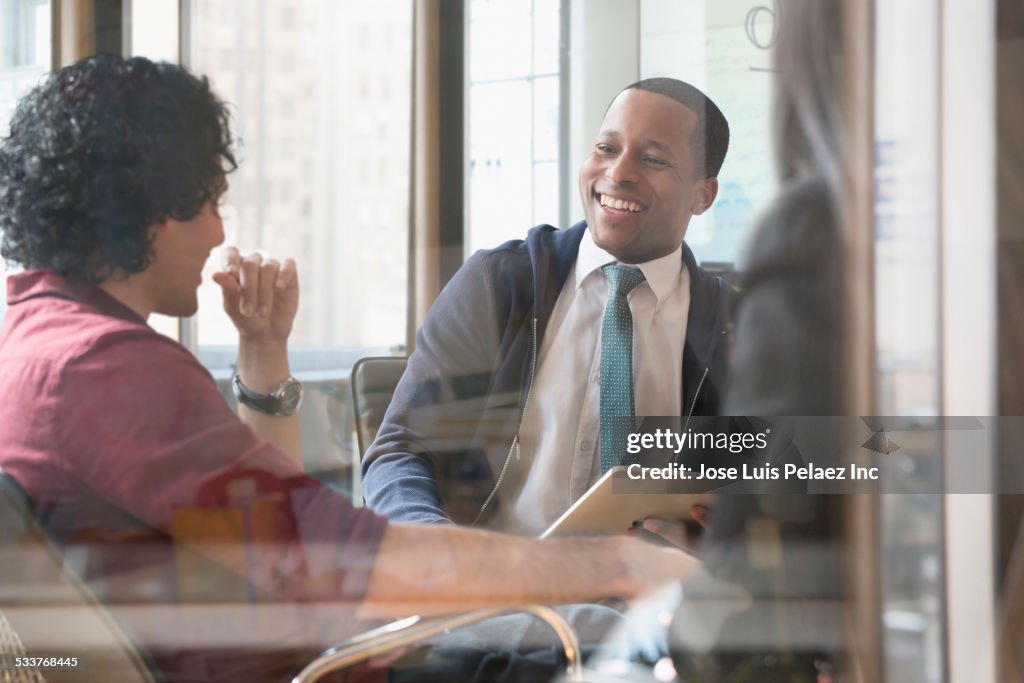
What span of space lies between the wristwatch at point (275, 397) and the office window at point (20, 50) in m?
0.36

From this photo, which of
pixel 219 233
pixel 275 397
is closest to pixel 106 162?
pixel 219 233

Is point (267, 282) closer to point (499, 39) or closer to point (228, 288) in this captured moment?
point (228, 288)

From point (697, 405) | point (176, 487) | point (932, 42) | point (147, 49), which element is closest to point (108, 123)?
point (147, 49)

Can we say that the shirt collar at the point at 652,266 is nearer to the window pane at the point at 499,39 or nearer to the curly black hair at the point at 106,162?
the window pane at the point at 499,39

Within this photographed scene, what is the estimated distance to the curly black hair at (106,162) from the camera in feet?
3.81

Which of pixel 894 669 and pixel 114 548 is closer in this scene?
pixel 114 548

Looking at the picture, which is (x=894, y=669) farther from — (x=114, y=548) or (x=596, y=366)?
(x=114, y=548)

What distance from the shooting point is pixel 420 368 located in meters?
1.22

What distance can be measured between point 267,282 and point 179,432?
9.1 inches

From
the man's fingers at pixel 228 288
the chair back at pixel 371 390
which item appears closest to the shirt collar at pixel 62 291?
the man's fingers at pixel 228 288

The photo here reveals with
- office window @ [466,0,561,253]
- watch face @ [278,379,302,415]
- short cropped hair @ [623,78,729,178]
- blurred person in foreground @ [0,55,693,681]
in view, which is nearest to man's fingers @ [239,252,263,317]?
blurred person in foreground @ [0,55,693,681]

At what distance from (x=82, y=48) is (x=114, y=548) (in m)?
0.69

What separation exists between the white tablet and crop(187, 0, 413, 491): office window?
0.33 m

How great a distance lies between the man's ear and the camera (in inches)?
46.6
